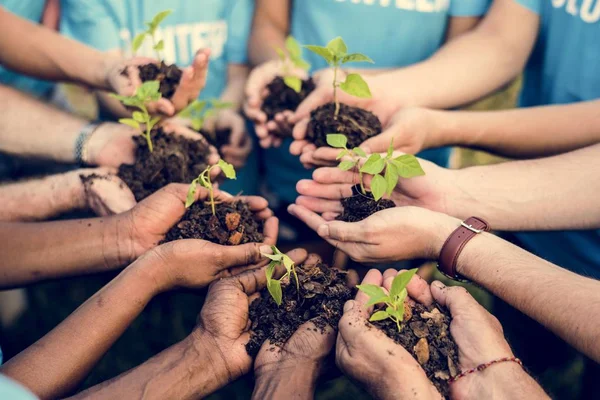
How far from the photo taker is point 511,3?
8.81ft

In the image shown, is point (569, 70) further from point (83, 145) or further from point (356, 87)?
point (83, 145)

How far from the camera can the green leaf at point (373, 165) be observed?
70.6 inches

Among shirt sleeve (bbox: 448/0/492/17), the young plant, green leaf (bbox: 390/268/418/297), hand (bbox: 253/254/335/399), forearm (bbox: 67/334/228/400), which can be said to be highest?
shirt sleeve (bbox: 448/0/492/17)

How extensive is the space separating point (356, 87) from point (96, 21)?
164 cm

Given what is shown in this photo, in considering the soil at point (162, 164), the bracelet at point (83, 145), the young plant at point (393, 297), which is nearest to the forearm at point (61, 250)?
the soil at point (162, 164)

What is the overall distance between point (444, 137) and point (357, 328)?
52.1 inches

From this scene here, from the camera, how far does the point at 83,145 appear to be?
2518 mm

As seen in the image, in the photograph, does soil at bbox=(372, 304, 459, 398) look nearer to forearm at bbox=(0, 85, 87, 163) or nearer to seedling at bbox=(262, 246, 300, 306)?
seedling at bbox=(262, 246, 300, 306)

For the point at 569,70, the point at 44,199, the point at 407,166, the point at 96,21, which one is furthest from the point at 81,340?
the point at 569,70

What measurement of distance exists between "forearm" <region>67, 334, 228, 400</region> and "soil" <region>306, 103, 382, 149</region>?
1107 mm

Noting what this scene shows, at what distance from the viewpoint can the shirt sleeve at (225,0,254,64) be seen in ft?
10.1

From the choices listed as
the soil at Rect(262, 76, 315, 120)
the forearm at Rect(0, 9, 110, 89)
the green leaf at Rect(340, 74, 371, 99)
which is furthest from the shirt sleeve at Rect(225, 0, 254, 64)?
the green leaf at Rect(340, 74, 371, 99)

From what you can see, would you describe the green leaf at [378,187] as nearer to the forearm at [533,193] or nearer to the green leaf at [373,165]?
the green leaf at [373,165]

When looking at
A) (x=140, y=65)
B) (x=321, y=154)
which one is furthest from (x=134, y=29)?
(x=321, y=154)
